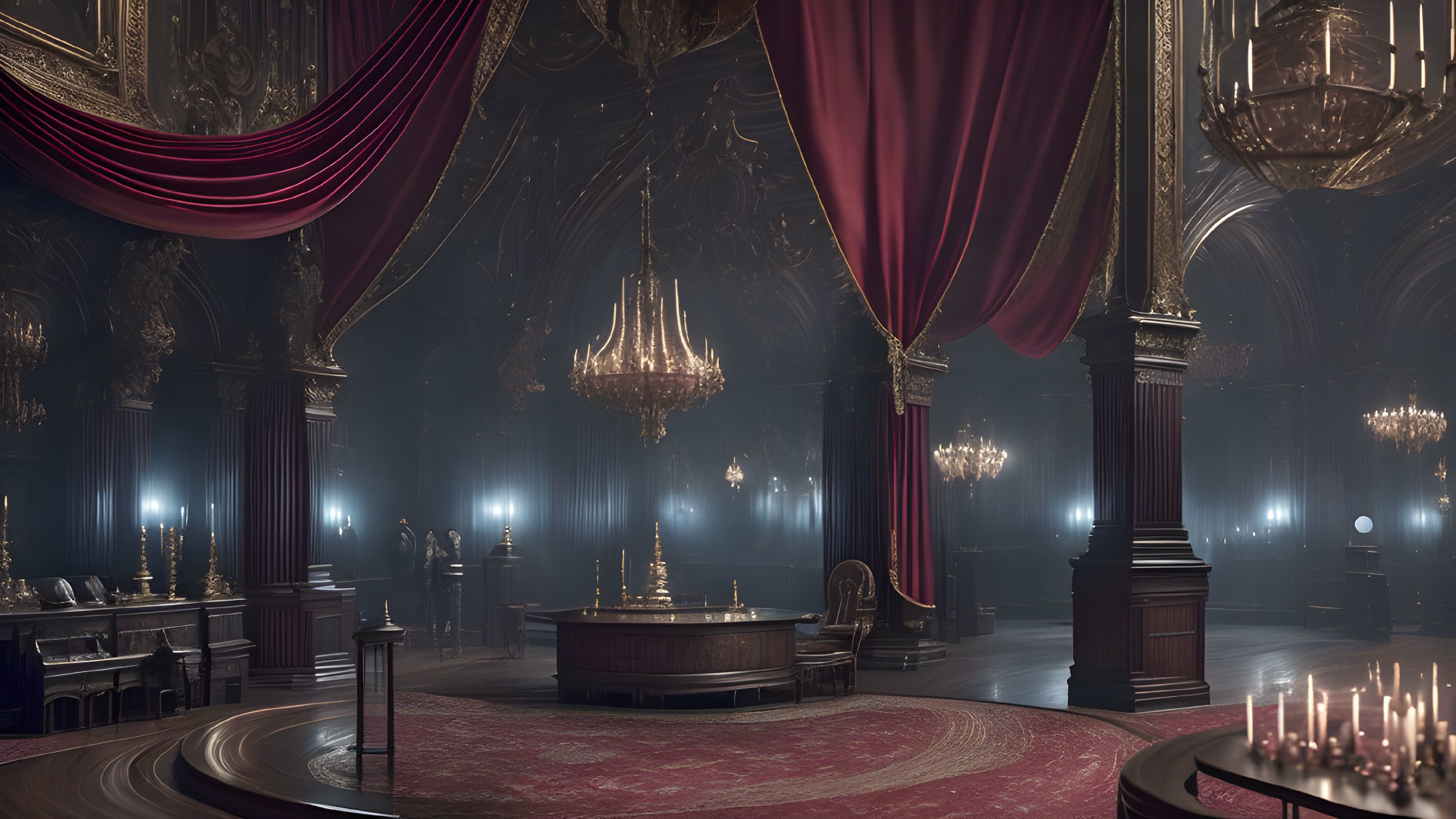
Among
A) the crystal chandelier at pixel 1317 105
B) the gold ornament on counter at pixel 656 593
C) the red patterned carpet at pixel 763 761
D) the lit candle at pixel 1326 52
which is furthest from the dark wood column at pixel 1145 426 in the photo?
the gold ornament on counter at pixel 656 593

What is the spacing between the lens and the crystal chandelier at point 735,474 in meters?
19.2

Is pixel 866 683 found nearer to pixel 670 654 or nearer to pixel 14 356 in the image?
pixel 670 654

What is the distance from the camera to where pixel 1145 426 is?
955 centimetres

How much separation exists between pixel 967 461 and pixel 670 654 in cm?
844

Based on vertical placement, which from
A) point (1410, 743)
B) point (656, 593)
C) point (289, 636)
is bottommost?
point (289, 636)

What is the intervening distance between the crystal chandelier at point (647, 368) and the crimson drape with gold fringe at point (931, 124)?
5.39 ft

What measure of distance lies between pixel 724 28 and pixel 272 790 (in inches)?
257

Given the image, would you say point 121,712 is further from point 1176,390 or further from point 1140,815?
point 1176,390

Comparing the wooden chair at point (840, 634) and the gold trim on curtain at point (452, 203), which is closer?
the gold trim on curtain at point (452, 203)

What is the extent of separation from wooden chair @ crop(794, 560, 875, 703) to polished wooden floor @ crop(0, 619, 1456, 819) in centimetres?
37

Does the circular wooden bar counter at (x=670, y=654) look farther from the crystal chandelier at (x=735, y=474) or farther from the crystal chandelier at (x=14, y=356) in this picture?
the crystal chandelier at (x=735, y=474)

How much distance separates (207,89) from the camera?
9.38m

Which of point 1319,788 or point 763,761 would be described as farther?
point 763,761

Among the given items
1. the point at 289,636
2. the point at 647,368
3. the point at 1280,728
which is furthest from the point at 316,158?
the point at 1280,728
